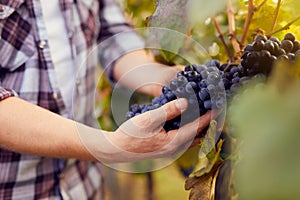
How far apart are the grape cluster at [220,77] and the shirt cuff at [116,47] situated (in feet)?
2.36

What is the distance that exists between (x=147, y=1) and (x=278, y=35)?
4.46 feet

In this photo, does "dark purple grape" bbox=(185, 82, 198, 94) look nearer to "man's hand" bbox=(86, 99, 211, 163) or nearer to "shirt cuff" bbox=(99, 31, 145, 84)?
"man's hand" bbox=(86, 99, 211, 163)

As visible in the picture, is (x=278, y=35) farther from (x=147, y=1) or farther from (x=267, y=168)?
(x=147, y=1)

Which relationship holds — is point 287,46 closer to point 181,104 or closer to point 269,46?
point 269,46

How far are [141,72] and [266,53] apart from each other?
69 centimetres

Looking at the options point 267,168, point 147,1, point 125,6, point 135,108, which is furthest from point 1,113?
point 147,1

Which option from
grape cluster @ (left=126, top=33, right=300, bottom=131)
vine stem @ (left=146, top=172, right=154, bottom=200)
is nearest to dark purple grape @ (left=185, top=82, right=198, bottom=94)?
grape cluster @ (left=126, top=33, right=300, bottom=131)

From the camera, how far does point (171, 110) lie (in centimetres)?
A: 77

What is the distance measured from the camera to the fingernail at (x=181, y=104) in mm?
767

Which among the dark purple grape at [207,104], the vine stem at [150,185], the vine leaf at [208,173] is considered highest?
the dark purple grape at [207,104]

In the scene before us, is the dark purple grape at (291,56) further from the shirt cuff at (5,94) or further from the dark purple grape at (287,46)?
the shirt cuff at (5,94)

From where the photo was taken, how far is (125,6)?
75.9 inches

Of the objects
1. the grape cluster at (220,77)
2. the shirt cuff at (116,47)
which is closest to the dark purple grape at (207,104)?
the grape cluster at (220,77)

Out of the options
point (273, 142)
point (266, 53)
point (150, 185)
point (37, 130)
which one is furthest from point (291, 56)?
point (150, 185)
